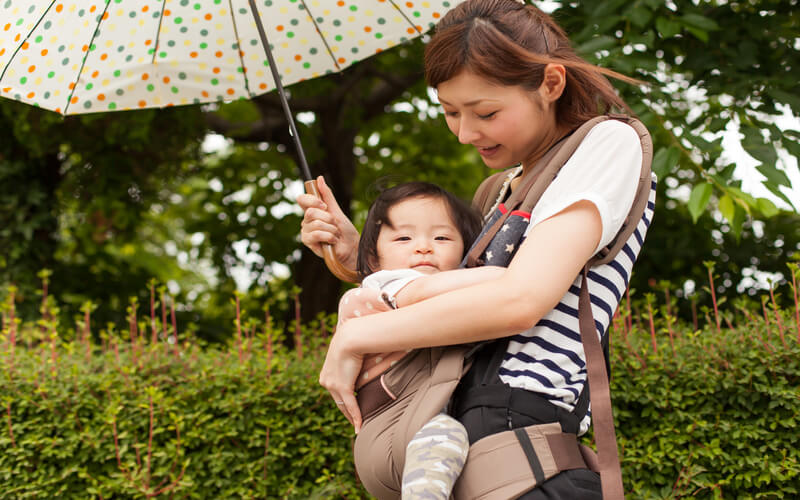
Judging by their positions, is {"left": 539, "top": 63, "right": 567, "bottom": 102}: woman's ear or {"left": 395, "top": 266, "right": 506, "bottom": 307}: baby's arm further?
{"left": 539, "top": 63, "right": 567, "bottom": 102}: woman's ear

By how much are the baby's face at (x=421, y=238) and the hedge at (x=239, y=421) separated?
5.20 ft

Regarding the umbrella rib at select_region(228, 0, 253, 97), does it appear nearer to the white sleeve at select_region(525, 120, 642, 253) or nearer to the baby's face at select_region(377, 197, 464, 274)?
the baby's face at select_region(377, 197, 464, 274)

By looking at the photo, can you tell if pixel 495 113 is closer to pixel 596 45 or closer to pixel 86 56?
pixel 86 56

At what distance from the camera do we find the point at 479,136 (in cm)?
165

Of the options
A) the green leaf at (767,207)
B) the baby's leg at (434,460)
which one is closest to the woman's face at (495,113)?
the baby's leg at (434,460)

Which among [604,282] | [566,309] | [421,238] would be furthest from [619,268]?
[421,238]

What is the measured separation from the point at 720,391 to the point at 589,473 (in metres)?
1.72

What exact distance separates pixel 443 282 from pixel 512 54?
0.50 metres

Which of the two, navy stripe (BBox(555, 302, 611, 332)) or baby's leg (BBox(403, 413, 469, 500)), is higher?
navy stripe (BBox(555, 302, 611, 332))

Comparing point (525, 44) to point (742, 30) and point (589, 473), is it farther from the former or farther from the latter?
point (742, 30)

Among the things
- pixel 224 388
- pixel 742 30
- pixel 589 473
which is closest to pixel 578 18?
pixel 742 30

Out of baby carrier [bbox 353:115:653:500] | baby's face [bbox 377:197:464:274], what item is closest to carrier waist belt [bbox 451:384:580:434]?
baby carrier [bbox 353:115:653:500]

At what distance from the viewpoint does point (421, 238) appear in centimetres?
187

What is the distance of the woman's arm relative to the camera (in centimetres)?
139
